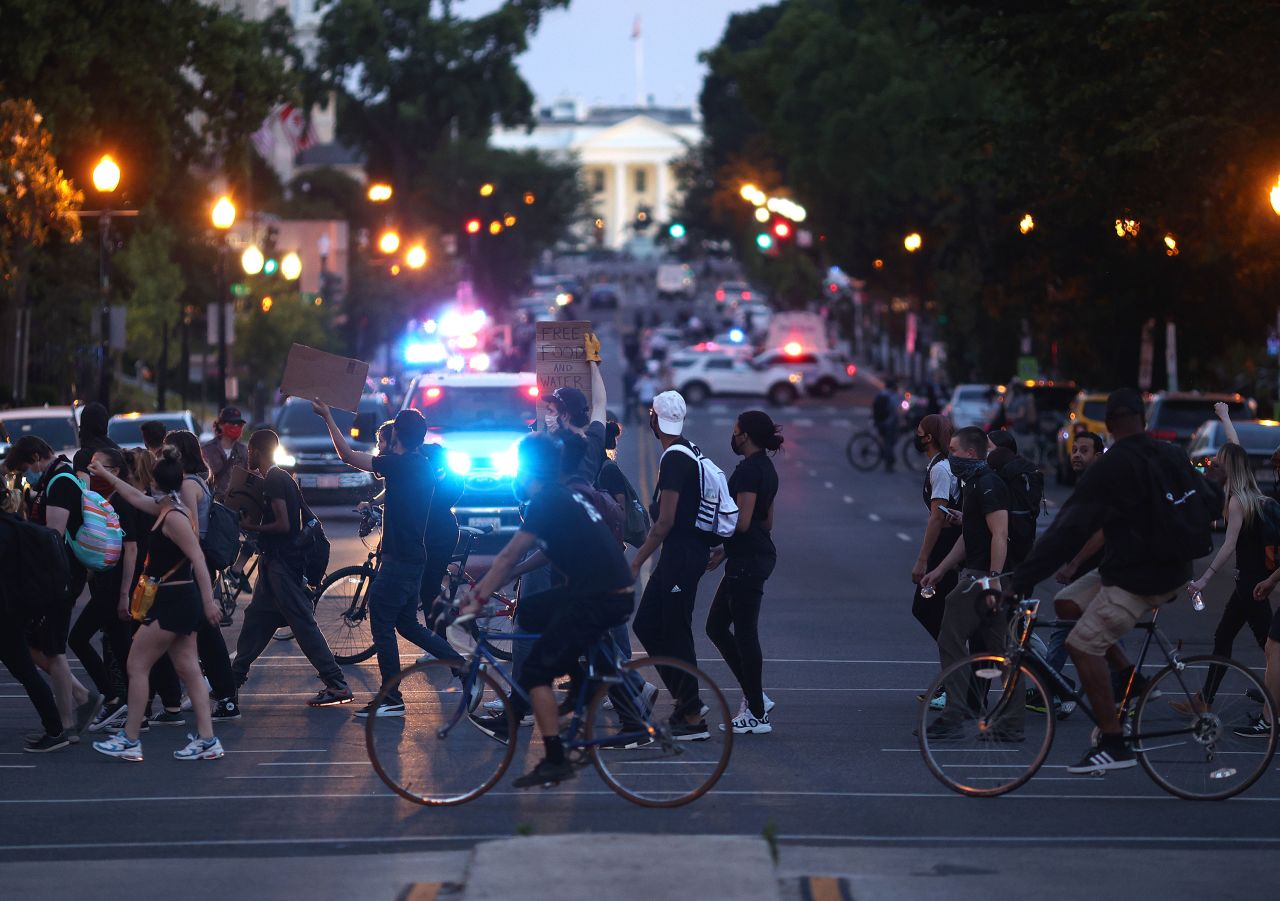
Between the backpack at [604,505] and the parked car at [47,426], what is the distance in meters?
16.0

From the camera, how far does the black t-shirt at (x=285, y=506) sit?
520 inches

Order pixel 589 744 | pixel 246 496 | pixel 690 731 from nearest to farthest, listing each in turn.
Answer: pixel 589 744 < pixel 690 731 < pixel 246 496

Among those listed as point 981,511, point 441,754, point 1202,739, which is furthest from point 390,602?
point 1202,739

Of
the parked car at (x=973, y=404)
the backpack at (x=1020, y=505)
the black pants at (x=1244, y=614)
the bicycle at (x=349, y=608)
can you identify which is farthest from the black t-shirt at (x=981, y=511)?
the parked car at (x=973, y=404)

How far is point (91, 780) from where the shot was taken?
1088 cm

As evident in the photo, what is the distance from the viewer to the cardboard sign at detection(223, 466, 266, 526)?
1347cm

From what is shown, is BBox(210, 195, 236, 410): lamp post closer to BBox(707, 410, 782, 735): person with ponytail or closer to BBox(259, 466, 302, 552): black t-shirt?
BBox(259, 466, 302, 552): black t-shirt

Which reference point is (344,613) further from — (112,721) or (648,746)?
(648,746)

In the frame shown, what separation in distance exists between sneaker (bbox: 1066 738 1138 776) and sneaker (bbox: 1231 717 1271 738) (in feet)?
1.70

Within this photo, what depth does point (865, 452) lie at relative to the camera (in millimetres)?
43156

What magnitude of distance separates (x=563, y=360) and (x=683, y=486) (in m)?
6.29

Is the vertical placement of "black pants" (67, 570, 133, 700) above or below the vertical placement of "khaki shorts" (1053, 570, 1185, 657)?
below

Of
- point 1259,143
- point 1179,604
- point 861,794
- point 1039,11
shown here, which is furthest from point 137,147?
point 861,794

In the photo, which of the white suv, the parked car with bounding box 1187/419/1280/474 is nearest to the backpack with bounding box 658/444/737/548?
the parked car with bounding box 1187/419/1280/474
